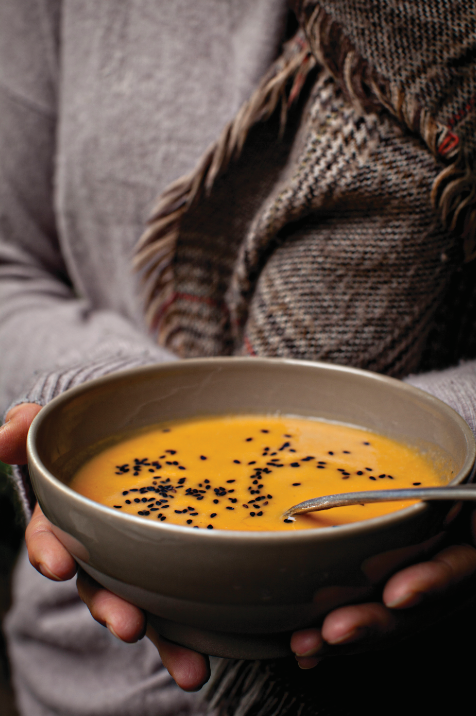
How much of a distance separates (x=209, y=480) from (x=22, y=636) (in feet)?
2.52

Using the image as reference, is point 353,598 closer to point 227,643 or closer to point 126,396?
point 227,643

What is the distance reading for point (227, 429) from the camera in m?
0.66

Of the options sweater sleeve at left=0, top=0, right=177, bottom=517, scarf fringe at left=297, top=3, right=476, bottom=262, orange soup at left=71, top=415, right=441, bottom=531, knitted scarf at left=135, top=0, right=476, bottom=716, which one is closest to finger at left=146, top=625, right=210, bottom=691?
orange soup at left=71, top=415, right=441, bottom=531

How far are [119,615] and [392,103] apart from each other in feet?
2.14

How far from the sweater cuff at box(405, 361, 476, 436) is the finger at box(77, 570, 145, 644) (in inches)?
15.8

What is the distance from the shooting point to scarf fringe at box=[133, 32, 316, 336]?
79 cm

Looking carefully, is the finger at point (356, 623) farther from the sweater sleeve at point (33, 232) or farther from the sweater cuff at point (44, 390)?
the sweater sleeve at point (33, 232)

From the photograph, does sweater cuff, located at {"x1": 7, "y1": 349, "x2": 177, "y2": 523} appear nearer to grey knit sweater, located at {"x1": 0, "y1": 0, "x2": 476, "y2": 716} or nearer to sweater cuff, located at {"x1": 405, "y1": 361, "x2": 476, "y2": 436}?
grey knit sweater, located at {"x1": 0, "y1": 0, "x2": 476, "y2": 716}

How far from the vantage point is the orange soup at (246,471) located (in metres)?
0.47

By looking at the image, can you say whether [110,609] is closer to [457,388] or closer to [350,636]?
[350,636]

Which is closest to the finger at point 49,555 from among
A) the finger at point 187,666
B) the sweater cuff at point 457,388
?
the finger at point 187,666

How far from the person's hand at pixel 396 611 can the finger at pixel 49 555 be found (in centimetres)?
19

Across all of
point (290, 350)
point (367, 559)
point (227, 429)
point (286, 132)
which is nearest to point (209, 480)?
point (227, 429)

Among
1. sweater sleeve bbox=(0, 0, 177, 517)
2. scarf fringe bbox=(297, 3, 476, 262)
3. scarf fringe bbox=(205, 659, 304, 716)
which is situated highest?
scarf fringe bbox=(297, 3, 476, 262)
